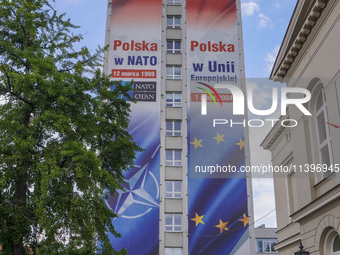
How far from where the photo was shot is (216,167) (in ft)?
111

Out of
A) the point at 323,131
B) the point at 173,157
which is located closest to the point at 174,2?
the point at 173,157

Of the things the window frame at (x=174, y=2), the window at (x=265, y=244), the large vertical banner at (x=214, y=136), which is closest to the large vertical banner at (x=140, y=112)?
the window frame at (x=174, y=2)

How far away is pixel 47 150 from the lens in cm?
1507

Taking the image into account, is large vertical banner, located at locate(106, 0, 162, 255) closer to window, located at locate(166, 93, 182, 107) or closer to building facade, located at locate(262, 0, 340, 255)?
window, located at locate(166, 93, 182, 107)

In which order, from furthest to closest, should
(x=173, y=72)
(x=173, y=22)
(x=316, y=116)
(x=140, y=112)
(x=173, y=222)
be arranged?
(x=173, y=22), (x=173, y=72), (x=140, y=112), (x=173, y=222), (x=316, y=116)

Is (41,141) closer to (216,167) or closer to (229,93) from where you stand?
(216,167)

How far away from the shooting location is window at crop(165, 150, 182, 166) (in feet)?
112

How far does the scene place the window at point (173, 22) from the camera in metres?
38.8

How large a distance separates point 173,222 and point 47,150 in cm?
1919

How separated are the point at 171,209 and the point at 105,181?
17.3 meters

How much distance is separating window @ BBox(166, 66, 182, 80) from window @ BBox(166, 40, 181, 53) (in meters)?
1.59

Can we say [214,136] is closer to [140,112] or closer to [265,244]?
[140,112]

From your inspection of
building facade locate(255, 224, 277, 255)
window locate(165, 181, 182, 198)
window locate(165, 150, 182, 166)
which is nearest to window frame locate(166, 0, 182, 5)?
window locate(165, 150, 182, 166)

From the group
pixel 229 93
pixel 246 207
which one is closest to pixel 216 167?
pixel 246 207
